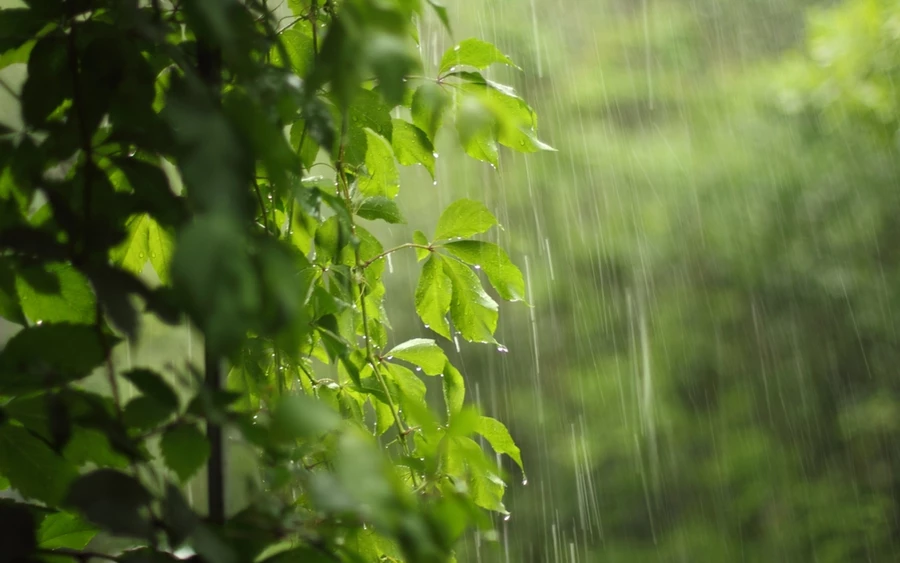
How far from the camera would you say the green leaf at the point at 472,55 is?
59 cm

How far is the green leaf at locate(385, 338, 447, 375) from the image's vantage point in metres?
0.64

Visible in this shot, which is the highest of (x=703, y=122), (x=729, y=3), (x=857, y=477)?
(x=729, y=3)

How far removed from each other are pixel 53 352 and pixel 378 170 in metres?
0.35

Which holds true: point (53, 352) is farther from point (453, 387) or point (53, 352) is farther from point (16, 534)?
point (453, 387)

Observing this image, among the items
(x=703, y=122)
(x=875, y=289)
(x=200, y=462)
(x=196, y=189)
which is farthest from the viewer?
(x=703, y=122)

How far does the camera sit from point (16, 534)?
30cm

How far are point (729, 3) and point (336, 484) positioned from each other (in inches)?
172

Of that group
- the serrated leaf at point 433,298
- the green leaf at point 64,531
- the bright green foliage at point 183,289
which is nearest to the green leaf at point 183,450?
the bright green foliage at point 183,289

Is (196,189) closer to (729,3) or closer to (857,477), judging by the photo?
(857,477)

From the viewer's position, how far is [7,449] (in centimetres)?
37

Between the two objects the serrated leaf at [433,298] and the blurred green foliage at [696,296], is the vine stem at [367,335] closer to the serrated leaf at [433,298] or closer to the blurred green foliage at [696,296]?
the serrated leaf at [433,298]

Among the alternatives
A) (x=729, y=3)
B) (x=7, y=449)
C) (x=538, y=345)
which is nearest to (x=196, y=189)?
(x=7, y=449)

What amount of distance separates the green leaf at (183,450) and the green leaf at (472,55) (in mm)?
370

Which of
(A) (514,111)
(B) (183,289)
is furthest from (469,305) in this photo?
(B) (183,289)
